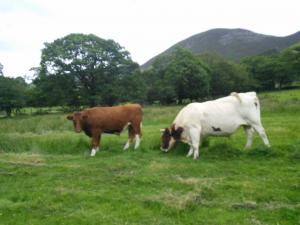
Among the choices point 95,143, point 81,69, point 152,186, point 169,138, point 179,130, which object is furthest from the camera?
point 81,69

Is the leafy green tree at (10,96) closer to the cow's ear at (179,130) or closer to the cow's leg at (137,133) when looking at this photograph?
the cow's leg at (137,133)

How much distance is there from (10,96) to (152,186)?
62272 millimetres

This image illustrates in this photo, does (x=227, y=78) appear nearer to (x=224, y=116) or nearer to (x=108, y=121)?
(x=108, y=121)

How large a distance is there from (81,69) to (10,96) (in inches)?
627

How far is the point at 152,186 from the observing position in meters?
9.38

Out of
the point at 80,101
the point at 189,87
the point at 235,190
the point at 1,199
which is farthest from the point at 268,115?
the point at 189,87

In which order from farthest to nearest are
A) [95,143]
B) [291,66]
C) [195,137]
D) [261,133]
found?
[291,66]
[95,143]
[261,133]
[195,137]

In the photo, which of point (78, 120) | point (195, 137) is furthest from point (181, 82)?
point (195, 137)

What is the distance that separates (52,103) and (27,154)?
4599 cm

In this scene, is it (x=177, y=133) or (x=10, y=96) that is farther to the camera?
(x=10, y=96)

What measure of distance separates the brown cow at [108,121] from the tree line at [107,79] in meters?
40.3

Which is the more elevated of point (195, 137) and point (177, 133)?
point (177, 133)

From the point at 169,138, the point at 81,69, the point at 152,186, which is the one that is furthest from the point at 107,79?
the point at 152,186

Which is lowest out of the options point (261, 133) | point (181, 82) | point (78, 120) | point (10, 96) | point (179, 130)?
point (261, 133)
